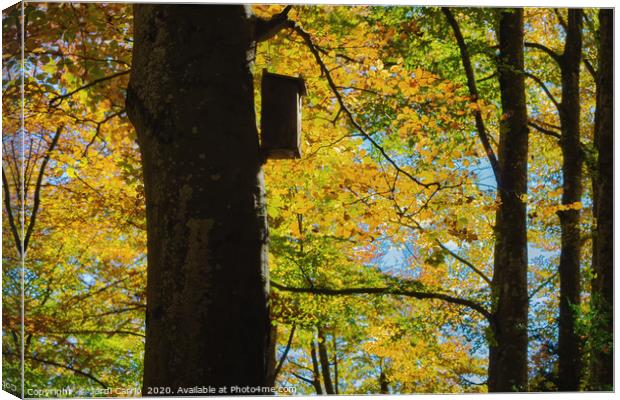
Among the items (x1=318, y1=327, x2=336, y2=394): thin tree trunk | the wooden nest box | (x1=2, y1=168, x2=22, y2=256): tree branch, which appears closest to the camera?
the wooden nest box

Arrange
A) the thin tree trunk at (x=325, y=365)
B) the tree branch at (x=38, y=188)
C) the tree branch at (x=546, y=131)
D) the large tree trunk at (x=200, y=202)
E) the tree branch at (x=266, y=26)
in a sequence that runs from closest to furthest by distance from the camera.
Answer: the large tree trunk at (x=200, y=202) < the tree branch at (x=266, y=26) < the tree branch at (x=38, y=188) < the tree branch at (x=546, y=131) < the thin tree trunk at (x=325, y=365)

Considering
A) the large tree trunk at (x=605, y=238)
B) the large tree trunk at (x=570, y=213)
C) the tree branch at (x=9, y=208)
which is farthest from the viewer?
the large tree trunk at (x=570, y=213)

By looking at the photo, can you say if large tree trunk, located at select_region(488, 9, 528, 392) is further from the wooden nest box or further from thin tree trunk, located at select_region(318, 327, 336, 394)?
thin tree trunk, located at select_region(318, 327, 336, 394)

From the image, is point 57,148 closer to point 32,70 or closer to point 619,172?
point 32,70

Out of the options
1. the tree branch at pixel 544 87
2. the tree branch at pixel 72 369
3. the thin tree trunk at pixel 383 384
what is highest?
the tree branch at pixel 544 87

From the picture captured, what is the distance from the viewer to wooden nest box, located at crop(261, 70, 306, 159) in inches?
119

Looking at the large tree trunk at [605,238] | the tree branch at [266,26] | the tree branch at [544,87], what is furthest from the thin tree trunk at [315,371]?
the tree branch at [266,26]

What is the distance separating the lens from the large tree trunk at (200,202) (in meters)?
2.24

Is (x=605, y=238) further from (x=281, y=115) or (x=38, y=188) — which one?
(x=38, y=188)

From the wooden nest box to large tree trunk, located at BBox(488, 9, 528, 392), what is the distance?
9.77ft

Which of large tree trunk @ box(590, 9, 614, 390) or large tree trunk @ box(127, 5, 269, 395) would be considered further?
large tree trunk @ box(590, 9, 614, 390)

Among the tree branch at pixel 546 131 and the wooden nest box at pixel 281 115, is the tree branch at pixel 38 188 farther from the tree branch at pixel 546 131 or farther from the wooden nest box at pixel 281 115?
the tree branch at pixel 546 131

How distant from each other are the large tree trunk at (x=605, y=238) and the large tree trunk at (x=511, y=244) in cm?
67

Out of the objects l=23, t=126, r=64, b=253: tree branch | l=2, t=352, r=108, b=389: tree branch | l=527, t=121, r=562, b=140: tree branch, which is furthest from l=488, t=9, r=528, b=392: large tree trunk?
l=23, t=126, r=64, b=253: tree branch
